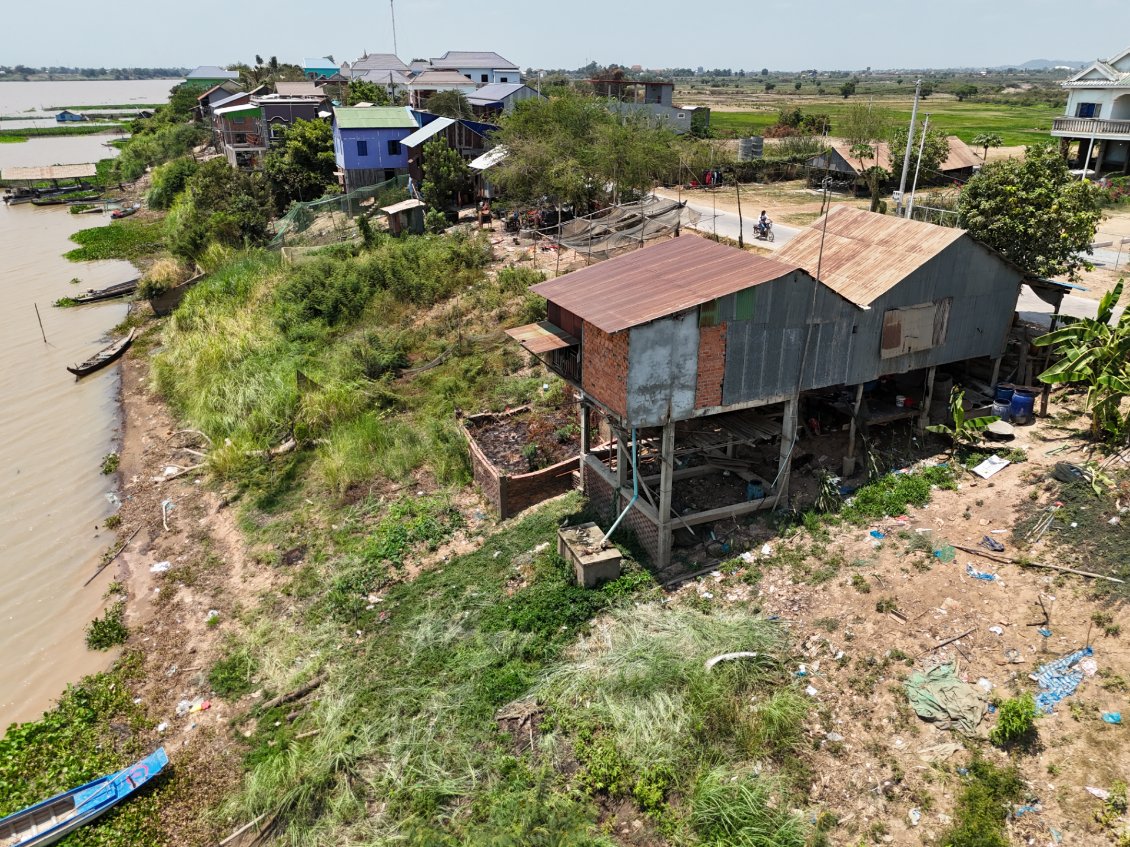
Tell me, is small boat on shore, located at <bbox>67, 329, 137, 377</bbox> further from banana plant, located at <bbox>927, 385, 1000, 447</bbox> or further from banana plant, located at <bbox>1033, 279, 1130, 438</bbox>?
banana plant, located at <bbox>1033, 279, 1130, 438</bbox>

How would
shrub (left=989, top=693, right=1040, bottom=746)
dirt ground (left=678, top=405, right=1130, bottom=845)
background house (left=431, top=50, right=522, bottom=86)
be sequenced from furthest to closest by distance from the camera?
background house (left=431, top=50, right=522, bottom=86), shrub (left=989, top=693, right=1040, bottom=746), dirt ground (left=678, top=405, right=1130, bottom=845)

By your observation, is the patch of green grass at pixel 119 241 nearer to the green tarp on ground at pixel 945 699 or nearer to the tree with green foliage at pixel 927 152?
the tree with green foliage at pixel 927 152

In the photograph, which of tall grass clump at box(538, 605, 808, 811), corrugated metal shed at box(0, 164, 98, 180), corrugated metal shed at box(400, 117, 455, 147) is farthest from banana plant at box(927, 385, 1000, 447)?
corrugated metal shed at box(0, 164, 98, 180)

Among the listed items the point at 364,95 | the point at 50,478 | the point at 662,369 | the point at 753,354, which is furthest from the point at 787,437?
the point at 364,95

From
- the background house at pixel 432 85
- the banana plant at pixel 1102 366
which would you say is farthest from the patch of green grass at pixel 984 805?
the background house at pixel 432 85

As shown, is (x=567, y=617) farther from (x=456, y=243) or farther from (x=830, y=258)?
(x=456, y=243)

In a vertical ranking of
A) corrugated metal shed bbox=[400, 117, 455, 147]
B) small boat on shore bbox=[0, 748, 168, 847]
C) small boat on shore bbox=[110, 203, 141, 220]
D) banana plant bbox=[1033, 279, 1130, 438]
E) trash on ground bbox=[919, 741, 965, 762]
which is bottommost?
small boat on shore bbox=[0, 748, 168, 847]

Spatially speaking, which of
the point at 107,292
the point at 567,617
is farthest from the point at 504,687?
the point at 107,292

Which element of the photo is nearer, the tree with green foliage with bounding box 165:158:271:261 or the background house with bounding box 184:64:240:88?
the tree with green foliage with bounding box 165:158:271:261
